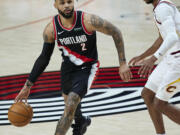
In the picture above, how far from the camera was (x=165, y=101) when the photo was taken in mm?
5082

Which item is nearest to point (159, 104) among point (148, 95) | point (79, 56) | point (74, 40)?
point (148, 95)

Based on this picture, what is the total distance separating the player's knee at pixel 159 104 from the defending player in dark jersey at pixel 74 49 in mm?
479

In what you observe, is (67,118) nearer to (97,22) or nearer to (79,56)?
(79,56)

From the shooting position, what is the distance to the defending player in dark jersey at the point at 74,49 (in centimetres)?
506

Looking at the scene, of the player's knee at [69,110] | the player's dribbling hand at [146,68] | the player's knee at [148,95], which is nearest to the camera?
the player's dribbling hand at [146,68]

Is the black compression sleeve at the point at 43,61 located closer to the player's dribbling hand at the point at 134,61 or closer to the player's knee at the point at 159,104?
the player's dribbling hand at the point at 134,61

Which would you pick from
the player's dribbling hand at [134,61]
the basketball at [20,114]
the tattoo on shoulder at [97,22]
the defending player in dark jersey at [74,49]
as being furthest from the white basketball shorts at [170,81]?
the basketball at [20,114]

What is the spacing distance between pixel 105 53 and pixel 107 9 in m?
4.73

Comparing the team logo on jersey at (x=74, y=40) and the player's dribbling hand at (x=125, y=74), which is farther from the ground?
the team logo on jersey at (x=74, y=40)

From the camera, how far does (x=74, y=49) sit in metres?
5.35

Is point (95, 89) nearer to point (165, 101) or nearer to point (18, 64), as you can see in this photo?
point (18, 64)

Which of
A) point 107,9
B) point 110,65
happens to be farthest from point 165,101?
point 107,9

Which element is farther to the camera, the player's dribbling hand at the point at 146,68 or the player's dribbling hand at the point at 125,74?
the player's dribbling hand at the point at 125,74

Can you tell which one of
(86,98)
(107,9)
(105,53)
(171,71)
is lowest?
(107,9)
